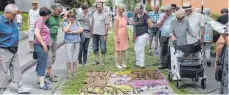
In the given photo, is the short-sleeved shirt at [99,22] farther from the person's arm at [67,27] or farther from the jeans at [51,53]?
the jeans at [51,53]

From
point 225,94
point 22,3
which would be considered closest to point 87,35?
point 225,94

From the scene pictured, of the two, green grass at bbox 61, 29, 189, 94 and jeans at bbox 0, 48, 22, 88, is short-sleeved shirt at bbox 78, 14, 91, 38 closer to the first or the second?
green grass at bbox 61, 29, 189, 94

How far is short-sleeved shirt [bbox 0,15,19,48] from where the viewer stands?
8039 mm

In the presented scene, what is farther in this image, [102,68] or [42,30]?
[102,68]

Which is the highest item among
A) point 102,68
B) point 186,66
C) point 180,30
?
point 180,30

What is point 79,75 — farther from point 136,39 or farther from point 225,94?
point 225,94

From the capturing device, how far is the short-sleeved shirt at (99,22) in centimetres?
1243

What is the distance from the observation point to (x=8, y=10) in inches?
316

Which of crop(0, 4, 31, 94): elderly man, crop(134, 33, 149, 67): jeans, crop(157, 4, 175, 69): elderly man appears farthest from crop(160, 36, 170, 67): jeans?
crop(0, 4, 31, 94): elderly man

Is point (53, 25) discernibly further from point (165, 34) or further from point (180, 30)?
point (165, 34)

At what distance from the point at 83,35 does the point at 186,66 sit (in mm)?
3990

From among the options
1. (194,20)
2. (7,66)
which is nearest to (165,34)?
(194,20)

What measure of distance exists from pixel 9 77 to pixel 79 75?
263 centimetres

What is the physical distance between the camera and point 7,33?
8.09m
